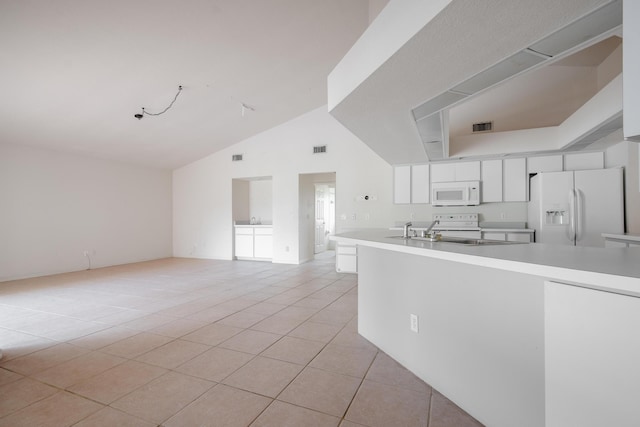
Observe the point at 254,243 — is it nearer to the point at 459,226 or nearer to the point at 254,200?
the point at 254,200

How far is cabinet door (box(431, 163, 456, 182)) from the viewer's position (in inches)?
217

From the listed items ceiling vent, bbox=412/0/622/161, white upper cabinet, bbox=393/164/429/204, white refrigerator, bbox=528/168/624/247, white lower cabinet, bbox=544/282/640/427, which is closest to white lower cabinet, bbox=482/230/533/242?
white refrigerator, bbox=528/168/624/247

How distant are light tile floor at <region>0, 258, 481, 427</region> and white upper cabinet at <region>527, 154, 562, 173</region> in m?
3.71

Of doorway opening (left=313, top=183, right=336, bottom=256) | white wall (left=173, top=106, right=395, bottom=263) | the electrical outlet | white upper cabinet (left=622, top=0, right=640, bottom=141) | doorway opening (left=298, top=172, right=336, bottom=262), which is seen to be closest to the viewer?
white upper cabinet (left=622, top=0, right=640, bottom=141)

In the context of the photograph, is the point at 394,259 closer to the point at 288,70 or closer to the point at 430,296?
the point at 430,296

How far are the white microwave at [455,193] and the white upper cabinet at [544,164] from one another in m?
0.83

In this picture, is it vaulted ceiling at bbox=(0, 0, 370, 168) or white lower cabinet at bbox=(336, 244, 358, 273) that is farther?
white lower cabinet at bbox=(336, 244, 358, 273)

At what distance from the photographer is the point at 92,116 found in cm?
504

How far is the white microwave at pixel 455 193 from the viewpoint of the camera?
17.5 ft

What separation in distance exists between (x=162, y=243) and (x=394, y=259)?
775cm

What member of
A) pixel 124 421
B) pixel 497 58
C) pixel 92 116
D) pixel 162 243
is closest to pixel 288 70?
pixel 92 116

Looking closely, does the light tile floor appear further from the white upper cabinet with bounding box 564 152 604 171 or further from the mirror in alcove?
the white upper cabinet with bounding box 564 152 604 171

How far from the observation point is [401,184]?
5906mm

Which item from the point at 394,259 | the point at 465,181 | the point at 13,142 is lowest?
the point at 394,259
